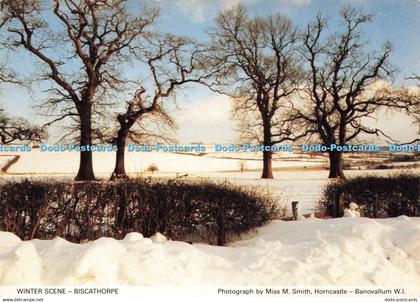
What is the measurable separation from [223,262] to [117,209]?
2675mm

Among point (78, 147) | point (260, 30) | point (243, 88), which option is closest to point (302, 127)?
point (243, 88)

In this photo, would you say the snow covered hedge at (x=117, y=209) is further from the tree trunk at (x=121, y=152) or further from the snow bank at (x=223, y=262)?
the tree trunk at (x=121, y=152)

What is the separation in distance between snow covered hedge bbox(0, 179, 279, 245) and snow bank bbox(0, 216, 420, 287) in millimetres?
1087

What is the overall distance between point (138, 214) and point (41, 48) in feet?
42.5

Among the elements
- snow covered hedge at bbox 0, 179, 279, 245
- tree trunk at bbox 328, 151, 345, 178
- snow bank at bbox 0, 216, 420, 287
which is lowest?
snow bank at bbox 0, 216, 420, 287

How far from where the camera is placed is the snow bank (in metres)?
5.83

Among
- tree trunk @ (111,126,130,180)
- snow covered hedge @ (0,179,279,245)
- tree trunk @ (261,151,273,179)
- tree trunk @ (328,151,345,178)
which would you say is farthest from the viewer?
tree trunk @ (261,151,273,179)

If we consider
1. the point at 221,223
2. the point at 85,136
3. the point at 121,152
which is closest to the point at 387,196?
the point at 221,223

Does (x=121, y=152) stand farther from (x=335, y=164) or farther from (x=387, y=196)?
(x=335, y=164)

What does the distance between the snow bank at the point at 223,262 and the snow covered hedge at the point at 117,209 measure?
A: 1.09m

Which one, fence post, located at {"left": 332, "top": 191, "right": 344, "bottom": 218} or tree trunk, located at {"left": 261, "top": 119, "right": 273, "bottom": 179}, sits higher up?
tree trunk, located at {"left": 261, "top": 119, "right": 273, "bottom": 179}

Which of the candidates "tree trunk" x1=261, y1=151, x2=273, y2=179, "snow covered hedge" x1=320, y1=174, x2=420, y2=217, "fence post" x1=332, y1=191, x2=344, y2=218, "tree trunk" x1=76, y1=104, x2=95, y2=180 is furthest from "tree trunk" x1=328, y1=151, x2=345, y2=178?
"tree trunk" x1=76, y1=104, x2=95, y2=180

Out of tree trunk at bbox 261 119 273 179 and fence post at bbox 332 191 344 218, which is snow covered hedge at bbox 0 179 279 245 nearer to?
fence post at bbox 332 191 344 218

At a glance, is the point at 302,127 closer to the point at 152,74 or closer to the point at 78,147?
the point at 152,74
